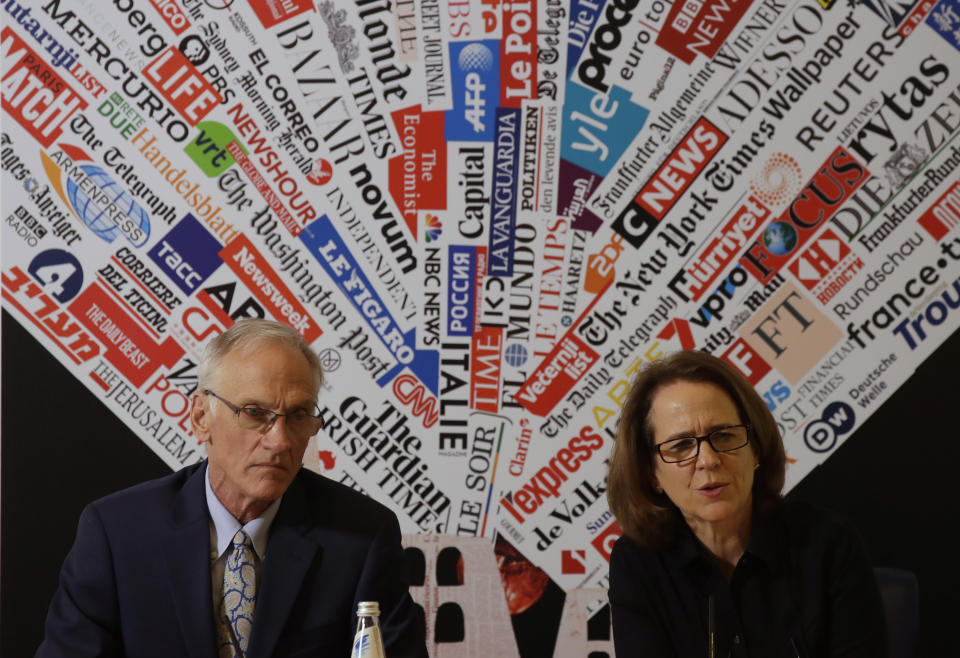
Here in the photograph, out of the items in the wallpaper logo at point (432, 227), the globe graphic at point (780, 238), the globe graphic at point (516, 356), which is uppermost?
the wallpaper logo at point (432, 227)

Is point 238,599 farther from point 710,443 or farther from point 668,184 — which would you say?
point 668,184

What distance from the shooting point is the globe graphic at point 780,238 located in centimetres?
259

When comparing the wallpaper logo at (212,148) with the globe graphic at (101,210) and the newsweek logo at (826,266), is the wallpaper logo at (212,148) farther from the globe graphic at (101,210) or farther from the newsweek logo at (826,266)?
the newsweek logo at (826,266)

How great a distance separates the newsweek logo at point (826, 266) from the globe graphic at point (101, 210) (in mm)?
1783

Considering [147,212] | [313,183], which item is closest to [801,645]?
[313,183]

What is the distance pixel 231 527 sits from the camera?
174 centimetres

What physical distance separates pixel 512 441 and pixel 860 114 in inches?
50.7

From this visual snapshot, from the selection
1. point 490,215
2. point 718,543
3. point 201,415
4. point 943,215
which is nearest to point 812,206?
point 943,215

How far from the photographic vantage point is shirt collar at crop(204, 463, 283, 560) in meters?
1.74

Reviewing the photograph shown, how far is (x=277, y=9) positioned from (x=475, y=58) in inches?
22.2

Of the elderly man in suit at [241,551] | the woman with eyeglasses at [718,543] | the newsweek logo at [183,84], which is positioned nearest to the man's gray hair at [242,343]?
the elderly man in suit at [241,551]

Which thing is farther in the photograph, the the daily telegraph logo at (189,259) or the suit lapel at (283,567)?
the the daily telegraph logo at (189,259)

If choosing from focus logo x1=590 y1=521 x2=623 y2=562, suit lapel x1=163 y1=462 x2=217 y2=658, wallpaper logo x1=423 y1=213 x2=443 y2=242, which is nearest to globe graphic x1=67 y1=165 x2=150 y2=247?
wallpaper logo x1=423 y1=213 x2=443 y2=242

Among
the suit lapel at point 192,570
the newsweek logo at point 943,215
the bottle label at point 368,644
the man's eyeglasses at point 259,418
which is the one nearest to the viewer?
the bottle label at point 368,644
